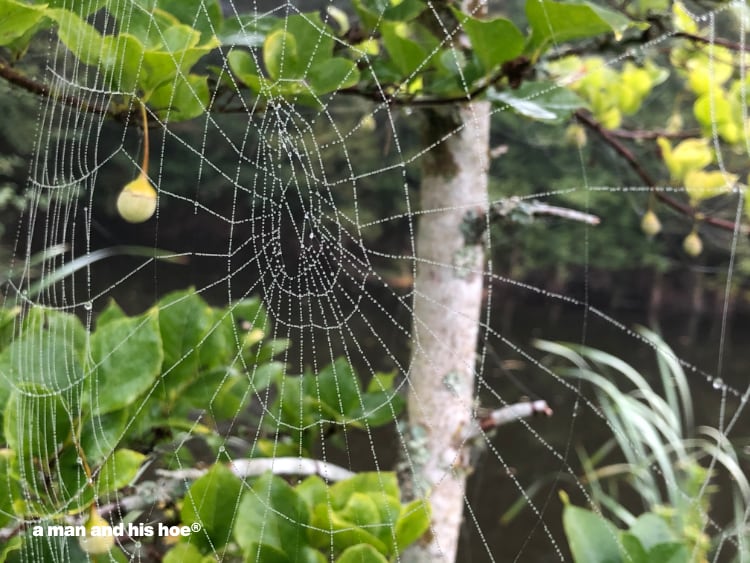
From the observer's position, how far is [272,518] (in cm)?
34

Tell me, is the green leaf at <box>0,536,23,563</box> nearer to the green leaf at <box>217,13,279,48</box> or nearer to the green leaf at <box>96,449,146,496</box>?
the green leaf at <box>96,449,146,496</box>

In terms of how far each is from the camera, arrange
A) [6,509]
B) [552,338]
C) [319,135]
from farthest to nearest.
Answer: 1. [552,338]
2. [319,135]
3. [6,509]

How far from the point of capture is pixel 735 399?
2.53 metres

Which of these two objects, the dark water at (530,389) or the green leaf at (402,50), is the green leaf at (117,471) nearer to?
the dark water at (530,389)

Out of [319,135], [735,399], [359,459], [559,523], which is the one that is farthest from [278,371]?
[735,399]

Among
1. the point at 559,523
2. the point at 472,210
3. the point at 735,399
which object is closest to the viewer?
the point at 472,210

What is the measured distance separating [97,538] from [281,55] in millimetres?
236

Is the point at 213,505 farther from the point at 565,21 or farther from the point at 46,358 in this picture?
the point at 565,21

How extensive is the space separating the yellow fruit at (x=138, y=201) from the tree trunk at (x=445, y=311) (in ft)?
0.65

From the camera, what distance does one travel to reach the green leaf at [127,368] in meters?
0.33

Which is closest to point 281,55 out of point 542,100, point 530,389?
point 542,100

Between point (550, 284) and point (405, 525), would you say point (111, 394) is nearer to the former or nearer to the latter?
point (405, 525)

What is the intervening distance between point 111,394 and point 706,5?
0.49 m

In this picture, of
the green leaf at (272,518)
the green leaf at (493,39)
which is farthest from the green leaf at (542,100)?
the green leaf at (272,518)
